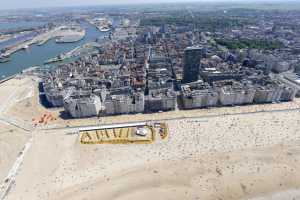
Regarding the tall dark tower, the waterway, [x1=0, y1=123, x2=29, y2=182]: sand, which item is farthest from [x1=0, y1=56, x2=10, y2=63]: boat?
the tall dark tower

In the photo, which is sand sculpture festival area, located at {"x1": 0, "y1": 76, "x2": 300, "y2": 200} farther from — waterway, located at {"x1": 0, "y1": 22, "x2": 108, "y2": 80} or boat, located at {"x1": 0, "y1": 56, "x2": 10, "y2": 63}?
boat, located at {"x1": 0, "y1": 56, "x2": 10, "y2": 63}

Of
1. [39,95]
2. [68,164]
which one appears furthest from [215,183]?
[39,95]

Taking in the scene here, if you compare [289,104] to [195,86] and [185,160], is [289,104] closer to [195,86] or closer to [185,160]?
[195,86]

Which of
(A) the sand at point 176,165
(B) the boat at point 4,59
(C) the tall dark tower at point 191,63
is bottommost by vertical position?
(A) the sand at point 176,165

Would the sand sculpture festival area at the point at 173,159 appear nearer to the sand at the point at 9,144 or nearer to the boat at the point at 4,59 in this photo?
the sand at the point at 9,144

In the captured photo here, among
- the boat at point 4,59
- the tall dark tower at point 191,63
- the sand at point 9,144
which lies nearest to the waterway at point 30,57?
the boat at point 4,59

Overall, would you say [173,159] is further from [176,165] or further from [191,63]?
[191,63]
